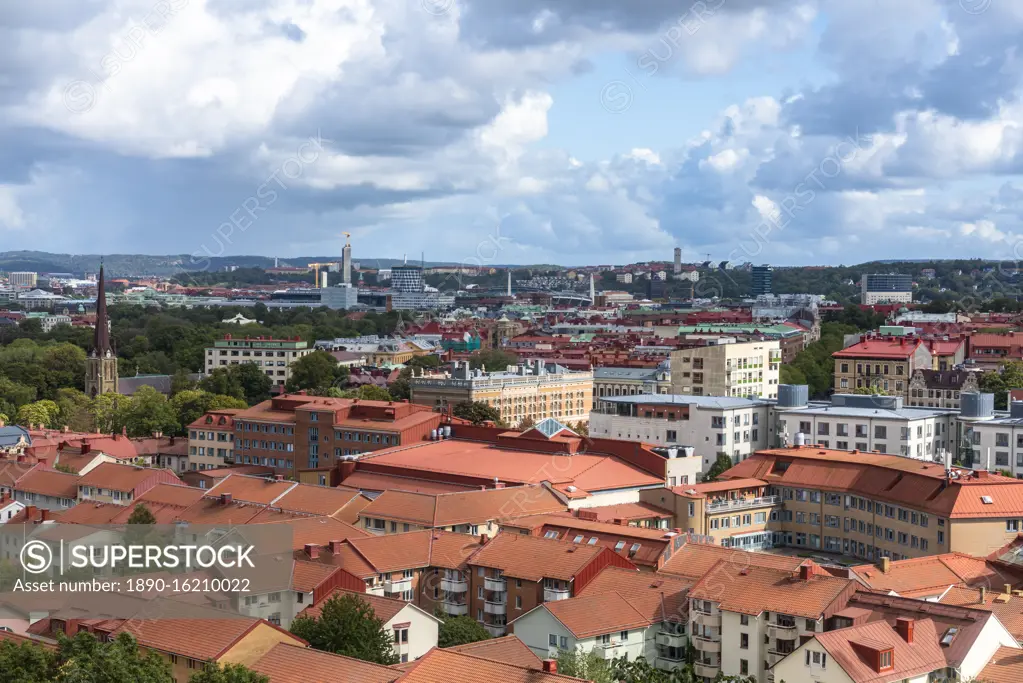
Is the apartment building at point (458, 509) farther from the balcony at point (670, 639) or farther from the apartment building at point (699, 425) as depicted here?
the apartment building at point (699, 425)

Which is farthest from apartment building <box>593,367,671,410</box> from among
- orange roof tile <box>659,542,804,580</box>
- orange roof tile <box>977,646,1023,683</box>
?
orange roof tile <box>977,646,1023,683</box>

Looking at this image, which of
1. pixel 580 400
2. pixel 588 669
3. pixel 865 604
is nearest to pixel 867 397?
pixel 580 400

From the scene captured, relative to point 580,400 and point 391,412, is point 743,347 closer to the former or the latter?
point 580,400

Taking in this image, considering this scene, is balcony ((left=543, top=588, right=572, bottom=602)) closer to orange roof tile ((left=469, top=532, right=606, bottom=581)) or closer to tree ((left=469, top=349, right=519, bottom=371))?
orange roof tile ((left=469, top=532, right=606, bottom=581))

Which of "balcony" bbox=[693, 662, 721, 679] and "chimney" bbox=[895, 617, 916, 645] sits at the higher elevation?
"chimney" bbox=[895, 617, 916, 645]

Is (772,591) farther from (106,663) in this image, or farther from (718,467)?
(718,467)

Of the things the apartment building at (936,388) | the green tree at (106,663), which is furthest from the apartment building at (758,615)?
the apartment building at (936,388)

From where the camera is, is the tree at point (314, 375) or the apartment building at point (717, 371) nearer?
the apartment building at point (717, 371)
